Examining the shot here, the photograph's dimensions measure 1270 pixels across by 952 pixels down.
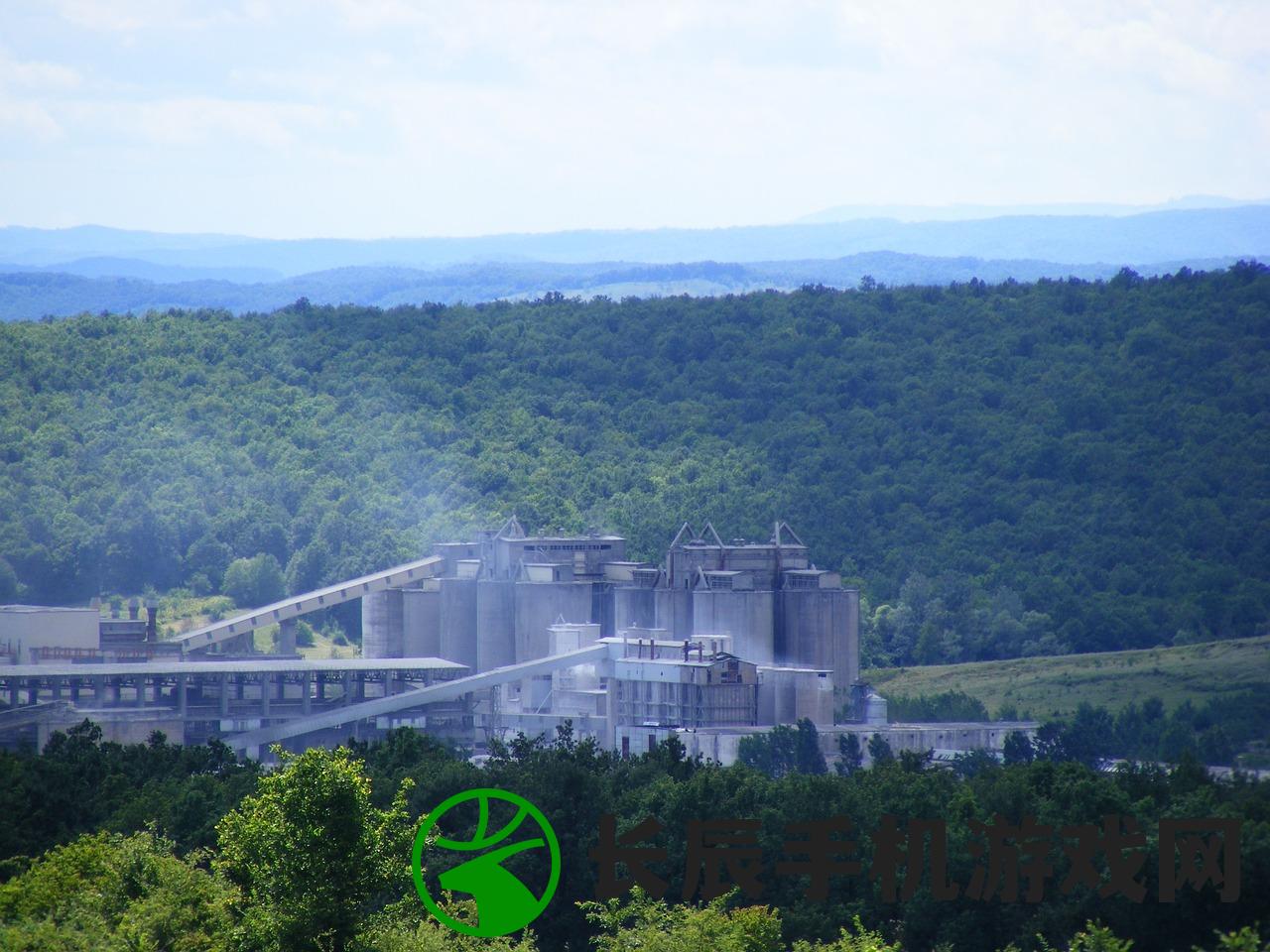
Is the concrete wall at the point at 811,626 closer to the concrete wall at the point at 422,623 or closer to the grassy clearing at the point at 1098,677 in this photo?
the grassy clearing at the point at 1098,677

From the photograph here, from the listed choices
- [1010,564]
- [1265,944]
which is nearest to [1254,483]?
[1010,564]

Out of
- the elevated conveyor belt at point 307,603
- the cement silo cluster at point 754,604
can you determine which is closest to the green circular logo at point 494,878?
the cement silo cluster at point 754,604

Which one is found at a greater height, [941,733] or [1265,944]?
[1265,944]

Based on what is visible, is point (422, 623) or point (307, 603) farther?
point (307, 603)

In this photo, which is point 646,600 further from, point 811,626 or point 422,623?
point 422,623

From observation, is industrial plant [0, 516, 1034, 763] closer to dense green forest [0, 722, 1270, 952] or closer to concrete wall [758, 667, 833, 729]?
concrete wall [758, 667, 833, 729]

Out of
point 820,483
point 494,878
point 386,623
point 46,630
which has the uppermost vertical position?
point 494,878

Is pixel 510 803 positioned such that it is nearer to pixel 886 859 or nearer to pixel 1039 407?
pixel 886 859

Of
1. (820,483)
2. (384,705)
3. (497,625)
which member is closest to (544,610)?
(497,625)
